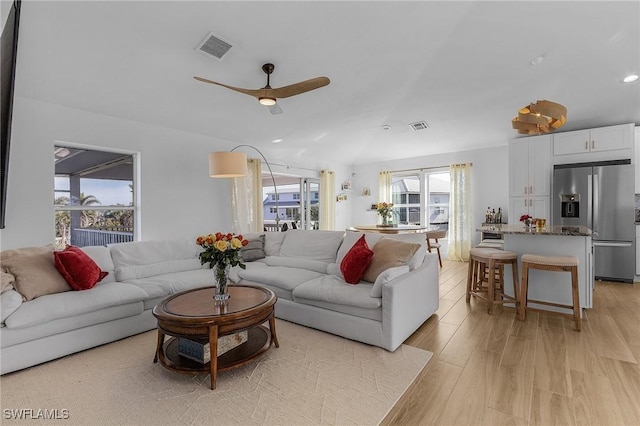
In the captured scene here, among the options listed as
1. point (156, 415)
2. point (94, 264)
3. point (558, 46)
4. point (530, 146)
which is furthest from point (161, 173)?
point (530, 146)

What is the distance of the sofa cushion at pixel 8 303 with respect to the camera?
7.08 feet

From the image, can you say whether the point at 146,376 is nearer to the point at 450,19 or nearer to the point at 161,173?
the point at 161,173

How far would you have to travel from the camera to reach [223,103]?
4.12m

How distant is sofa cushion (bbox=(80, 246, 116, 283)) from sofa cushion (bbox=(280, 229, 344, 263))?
1.95 meters

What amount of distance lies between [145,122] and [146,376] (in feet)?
11.1

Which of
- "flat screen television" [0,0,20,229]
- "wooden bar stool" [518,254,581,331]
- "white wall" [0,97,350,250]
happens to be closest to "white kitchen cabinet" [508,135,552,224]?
"wooden bar stool" [518,254,581,331]

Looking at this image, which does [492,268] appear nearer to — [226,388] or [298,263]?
[298,263]

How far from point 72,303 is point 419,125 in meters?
5.68

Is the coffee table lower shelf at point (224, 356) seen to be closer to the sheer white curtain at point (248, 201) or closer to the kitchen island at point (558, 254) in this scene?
the kitchen island at point (558, 254)

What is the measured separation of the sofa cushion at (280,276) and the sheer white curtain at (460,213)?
4.31m

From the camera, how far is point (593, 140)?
4.73m

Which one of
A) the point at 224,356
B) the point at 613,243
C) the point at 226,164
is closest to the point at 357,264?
the point at 224,356

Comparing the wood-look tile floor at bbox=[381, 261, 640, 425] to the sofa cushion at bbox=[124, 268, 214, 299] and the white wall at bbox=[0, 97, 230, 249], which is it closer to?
the sofa cushion at bbox=[124, 268, 214, 299]

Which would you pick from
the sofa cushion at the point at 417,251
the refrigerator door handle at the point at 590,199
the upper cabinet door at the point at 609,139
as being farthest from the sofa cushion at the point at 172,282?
the upper cabinet door at the point at 609,139
